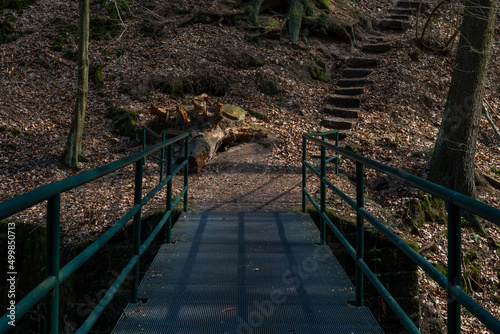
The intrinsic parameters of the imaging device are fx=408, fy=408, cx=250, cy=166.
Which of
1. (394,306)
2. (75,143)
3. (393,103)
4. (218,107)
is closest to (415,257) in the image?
(394,306)

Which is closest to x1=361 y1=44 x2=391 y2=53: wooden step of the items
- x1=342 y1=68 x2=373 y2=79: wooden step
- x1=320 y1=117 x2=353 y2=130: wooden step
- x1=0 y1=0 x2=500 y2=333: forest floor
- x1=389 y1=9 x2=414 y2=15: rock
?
x1=0 y1=0 x2=500 y2=333: forest floor

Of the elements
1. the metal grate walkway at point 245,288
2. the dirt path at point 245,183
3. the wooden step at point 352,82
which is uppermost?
the wooden step at point 352,82

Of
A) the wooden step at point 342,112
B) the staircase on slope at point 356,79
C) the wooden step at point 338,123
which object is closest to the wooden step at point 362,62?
the staircase on slope at point 356,79

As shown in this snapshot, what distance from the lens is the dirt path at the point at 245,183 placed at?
776cm

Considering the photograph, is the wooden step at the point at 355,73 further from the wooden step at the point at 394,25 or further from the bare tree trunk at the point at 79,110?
the bare tree trunk at the point at 79,110

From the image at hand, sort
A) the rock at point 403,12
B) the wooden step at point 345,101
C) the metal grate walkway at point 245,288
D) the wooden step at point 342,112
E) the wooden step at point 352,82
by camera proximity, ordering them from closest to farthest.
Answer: the metal grate walkway at point 245,288, the wooden step at point 342,112, the wooden step at point 345,101, the wooden step at point 352,82, the rock at point 403,12

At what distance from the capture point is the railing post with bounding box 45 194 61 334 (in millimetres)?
1962

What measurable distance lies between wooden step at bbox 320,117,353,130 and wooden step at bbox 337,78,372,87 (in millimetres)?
2461

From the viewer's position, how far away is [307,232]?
219 inches

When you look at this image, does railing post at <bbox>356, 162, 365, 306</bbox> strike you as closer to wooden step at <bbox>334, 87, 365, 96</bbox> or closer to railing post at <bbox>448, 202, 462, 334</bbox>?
railing post at <bbox>448, 202, 462, 334</bbox>

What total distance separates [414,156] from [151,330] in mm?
8978

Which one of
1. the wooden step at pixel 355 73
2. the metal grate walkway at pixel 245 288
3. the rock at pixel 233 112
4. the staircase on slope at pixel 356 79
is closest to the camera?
the metal grate walkway at pixel 245 288

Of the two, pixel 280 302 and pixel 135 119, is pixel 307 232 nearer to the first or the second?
pixel 280 302

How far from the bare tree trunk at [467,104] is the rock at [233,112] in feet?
16.5
